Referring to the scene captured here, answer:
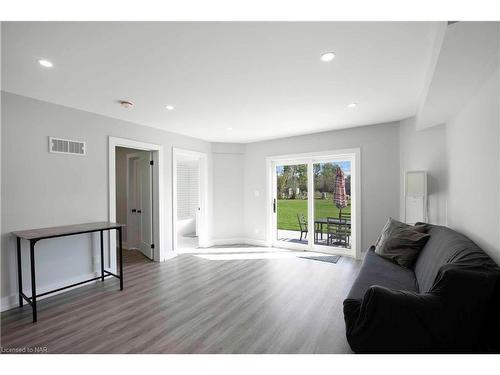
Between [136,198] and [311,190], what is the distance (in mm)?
3684

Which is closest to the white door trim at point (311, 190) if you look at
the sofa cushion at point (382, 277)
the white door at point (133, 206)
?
the sofa cushion at point (382, 277)

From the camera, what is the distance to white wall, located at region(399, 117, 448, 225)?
3.21 meters

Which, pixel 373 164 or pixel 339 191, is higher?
pixel 373 164

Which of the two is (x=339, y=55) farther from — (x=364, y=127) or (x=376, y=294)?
(x=364, y=127)

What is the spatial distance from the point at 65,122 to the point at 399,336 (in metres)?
4.12

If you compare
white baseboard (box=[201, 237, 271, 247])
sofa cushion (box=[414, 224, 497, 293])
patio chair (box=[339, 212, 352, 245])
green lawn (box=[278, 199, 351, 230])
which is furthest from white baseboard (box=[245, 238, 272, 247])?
sofa cushion (box=[414, 224, 497, 293])

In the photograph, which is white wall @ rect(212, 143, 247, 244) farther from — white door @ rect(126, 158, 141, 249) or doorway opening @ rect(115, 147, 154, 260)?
white door @ rect(126, 158, 141, 249)

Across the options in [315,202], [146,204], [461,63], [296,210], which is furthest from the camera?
[296,210]

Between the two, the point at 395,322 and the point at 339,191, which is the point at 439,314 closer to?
the point at 395,322

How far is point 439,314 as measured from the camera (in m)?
1.44

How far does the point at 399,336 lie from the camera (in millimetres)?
1496

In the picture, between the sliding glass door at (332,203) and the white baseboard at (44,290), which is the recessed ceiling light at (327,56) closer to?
the sliding glass door at (332,203)

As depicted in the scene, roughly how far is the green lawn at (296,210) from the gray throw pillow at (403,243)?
5.62 feet

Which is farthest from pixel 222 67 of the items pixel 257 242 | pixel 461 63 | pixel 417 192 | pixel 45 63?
pixel 257 242
